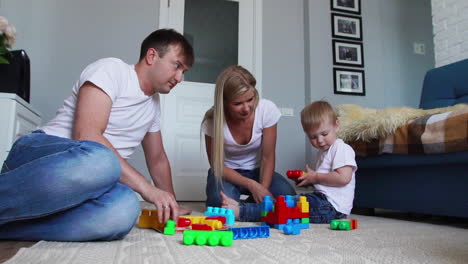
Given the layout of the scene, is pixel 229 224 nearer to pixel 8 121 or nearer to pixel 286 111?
pixel 8 121

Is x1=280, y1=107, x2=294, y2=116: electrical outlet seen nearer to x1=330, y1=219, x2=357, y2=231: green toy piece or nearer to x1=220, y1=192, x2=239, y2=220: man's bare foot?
x1=220, y1=192, x2=239, y2=220: man's bare foot

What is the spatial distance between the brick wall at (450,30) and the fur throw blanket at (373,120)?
4.07 ft

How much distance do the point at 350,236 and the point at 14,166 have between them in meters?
0.94

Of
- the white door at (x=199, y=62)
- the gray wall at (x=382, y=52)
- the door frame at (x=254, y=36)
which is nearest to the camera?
the white door at (x=199, y=62)

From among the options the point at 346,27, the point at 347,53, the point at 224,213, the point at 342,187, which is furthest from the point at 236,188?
the point at 346,27

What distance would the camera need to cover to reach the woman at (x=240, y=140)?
145 centimetres

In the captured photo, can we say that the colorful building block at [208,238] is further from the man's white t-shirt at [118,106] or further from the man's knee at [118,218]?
the man's white t-shirt at [118,106]

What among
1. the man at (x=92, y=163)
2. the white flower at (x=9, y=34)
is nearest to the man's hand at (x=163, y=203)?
the man at (x=92, y=163)

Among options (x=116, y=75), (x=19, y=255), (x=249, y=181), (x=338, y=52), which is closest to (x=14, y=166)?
(x=19, y=255)

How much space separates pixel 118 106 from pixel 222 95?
0.48 meters

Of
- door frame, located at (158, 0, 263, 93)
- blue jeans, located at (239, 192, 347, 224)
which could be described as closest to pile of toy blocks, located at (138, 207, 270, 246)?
blue jeans, located at (239, 192, 347, 224)

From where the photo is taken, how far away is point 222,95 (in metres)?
1.45

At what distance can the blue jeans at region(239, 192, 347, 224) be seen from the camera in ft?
4.50

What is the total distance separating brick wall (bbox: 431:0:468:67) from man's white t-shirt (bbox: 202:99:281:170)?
1.71 m
